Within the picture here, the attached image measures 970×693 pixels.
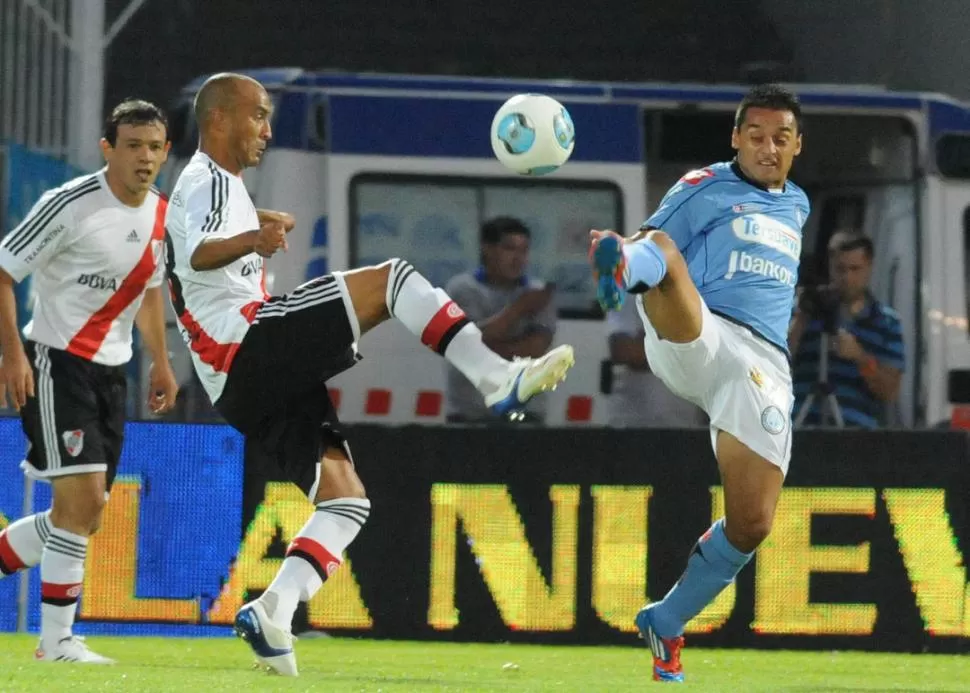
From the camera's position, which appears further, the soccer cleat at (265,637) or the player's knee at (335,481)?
the player's knee at (335,481)

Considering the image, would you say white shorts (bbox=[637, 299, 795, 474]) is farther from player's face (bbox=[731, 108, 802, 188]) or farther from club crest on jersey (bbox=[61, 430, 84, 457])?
club crest on jersey (bbox=[61, 430, 84, 457])

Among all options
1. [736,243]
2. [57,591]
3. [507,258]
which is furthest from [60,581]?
[507,258]

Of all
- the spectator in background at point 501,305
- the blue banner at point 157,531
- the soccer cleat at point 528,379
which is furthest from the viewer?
the spectator in background at point 501,305

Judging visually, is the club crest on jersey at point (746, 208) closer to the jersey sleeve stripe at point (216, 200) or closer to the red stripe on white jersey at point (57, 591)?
the jersey sleeve stripe at point (216, 200)

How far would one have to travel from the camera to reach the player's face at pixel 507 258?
12.7 m

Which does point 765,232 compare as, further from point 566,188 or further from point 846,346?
point 566,188

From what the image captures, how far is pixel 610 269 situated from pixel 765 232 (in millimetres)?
1225

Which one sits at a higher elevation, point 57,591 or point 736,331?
point 736,331

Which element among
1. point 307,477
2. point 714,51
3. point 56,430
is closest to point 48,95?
point 714,51

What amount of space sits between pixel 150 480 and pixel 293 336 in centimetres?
292

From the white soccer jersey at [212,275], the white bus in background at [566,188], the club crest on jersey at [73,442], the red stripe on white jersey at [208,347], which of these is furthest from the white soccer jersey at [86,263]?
the white bus in background at [566,188]

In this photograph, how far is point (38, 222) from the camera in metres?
8.31

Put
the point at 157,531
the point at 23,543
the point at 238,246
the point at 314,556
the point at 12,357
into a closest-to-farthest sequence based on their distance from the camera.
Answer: the point at 238,246
the point at 314,556
the point at 12,357
the point at 23,543
the point at 157,531

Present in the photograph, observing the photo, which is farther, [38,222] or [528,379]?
[38,222]
